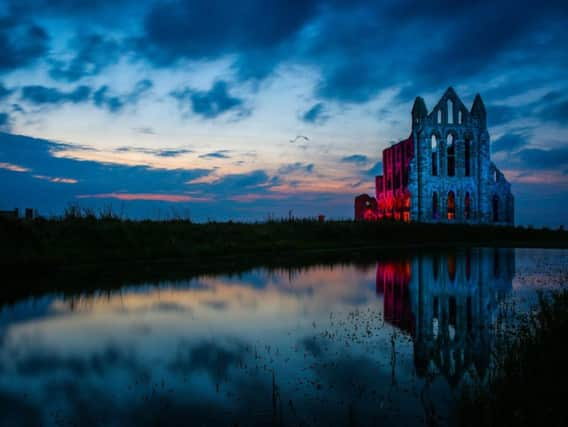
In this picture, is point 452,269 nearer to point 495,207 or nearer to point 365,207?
point 495,207

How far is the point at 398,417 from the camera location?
19.5 ft

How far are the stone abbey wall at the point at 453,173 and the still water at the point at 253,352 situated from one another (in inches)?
1566

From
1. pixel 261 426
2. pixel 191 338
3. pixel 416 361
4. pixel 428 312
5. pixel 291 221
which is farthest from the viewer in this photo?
pixel 291 221

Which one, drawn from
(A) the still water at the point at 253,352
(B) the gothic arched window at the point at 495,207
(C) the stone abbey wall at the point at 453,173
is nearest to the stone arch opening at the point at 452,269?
(A) the still water at the point at 253,352

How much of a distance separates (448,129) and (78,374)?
56717 mm

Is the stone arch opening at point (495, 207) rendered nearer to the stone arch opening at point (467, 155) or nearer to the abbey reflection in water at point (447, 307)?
the stone arch opening at point (467, 155)

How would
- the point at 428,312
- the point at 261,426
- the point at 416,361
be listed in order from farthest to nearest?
the point at 428,312 → the point at 416,361 → the point at 261,426

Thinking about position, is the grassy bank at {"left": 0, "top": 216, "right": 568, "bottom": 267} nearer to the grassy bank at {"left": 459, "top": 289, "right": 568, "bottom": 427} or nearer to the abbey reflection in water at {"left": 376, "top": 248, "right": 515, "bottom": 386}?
the abbey reflection in water at {"left": 376, "top": 248, "right": 515, "bottom": 386}

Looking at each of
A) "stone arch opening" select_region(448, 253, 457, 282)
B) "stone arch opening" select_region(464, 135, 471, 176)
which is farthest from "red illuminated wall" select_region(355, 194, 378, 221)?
"stone arch opening" select_region(448, 253, 457, 282)

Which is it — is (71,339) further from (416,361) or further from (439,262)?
(439,262)

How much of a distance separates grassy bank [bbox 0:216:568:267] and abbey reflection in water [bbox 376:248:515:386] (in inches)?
511

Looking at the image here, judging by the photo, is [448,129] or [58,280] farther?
[448,129]

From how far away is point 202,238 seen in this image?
3428 centimetres

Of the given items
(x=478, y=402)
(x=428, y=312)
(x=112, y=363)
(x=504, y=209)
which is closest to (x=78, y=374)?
(x=112, y=363)
